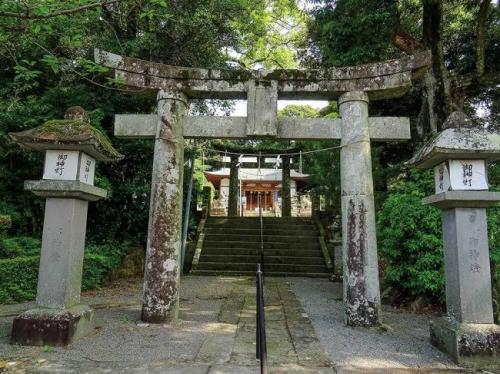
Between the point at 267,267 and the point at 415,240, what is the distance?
641 centimetres

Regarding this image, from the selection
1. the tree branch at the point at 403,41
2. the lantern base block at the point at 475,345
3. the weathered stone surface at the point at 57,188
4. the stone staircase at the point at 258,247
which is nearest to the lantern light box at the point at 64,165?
the weathered stone surface at the point at 57,188

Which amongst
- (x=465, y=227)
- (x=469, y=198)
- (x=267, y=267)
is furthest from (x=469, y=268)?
(x=267, y=267)

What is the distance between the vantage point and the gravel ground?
408 cm

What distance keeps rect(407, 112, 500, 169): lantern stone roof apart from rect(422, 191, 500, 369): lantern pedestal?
0.46 meters

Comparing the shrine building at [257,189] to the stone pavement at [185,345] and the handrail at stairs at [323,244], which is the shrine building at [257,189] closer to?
the handrail at stairs at [323,244]

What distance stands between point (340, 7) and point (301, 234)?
8.41 m

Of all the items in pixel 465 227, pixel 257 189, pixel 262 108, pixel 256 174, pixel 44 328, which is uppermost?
pixel 256 174

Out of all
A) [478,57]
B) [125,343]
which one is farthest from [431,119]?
[125,343]

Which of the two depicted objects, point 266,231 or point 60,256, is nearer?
point 60,256

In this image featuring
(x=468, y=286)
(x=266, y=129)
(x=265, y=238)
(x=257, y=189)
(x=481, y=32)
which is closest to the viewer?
(x=468, y=286)

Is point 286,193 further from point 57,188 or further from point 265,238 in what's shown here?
point 57,188

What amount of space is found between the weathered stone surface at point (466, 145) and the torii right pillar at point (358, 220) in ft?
4.37

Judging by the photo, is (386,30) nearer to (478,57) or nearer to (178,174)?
(478,57)

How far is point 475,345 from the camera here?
13.5 ft
